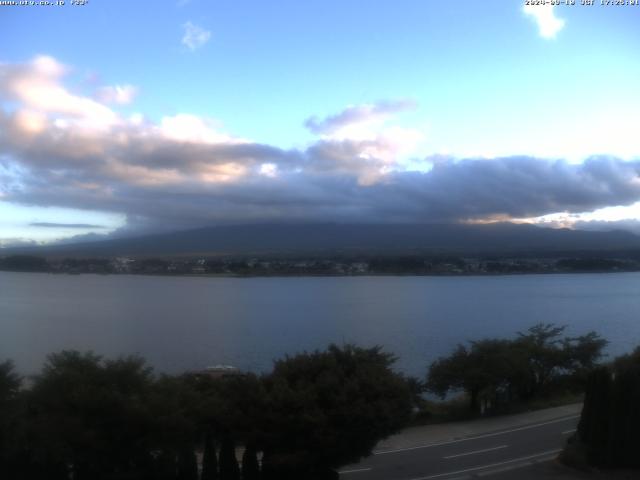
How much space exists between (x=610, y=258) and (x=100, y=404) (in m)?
116

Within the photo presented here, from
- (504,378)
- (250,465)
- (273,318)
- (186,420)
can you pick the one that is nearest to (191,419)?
(186,420)

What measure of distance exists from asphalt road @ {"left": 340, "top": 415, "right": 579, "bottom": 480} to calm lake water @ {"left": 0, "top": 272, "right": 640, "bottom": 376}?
42.6ft

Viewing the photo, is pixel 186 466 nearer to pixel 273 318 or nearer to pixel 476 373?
pixel 476 373

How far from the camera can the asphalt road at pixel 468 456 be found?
478 inches

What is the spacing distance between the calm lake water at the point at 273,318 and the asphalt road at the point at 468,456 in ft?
42.6

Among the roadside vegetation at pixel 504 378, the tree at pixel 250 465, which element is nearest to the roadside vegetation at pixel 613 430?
the tree at pixel 250 465

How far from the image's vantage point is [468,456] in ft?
44.2

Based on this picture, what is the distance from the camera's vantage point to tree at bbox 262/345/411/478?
32.5 ft

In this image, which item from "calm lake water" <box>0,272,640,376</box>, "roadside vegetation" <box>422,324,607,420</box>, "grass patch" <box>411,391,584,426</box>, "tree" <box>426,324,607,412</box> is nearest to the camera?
"grass patch" <box>411,391,584,426</box>

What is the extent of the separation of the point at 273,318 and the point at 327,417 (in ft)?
132

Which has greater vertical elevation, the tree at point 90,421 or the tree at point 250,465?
the tree at point 90,421

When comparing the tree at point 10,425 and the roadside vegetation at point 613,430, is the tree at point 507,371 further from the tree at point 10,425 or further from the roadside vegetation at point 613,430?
the tree at point 10,425

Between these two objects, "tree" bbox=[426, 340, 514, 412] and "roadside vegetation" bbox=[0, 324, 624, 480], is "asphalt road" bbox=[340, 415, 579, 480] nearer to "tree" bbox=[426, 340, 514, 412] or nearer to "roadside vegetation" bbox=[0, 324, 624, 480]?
"roadside vegetation" bbox=[0, 324, 624, 480]

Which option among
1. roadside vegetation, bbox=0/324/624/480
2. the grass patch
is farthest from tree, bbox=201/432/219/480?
the grass patch
